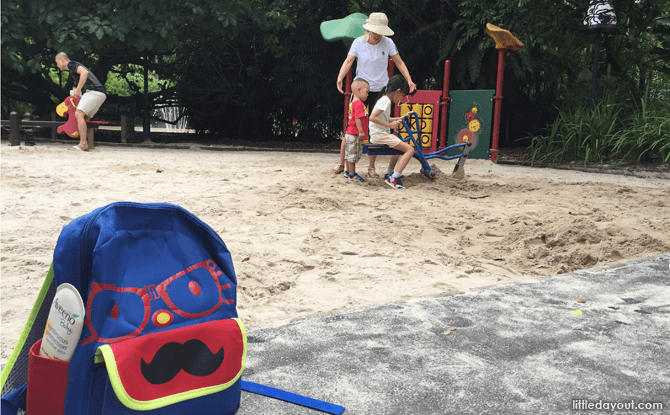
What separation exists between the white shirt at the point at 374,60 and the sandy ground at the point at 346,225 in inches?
50.5

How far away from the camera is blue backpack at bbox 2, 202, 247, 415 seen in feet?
4.43

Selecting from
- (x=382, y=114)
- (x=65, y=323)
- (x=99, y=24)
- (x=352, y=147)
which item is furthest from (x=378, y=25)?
(x=65, y=323)

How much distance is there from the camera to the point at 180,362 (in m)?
1.45

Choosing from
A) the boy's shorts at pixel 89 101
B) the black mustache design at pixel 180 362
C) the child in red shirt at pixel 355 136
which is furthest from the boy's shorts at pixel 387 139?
the boy's shorts at pixel 89 101

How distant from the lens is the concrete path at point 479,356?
5.57ft

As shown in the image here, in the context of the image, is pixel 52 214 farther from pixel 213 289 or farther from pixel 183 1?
pixel 183 1

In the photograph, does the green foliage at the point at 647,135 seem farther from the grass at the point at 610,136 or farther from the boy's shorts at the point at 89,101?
the boy's shorts at the point at 89,101

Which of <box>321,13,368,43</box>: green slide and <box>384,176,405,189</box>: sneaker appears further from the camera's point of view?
<box>321,13,368,43</box>: green slide

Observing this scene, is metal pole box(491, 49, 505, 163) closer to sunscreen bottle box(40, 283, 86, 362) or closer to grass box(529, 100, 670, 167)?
grass box(529, 100, 670, 167)

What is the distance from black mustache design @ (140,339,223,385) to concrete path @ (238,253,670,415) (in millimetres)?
225

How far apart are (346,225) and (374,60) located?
11.1 ft

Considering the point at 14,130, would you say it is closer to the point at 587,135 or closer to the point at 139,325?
the point at 587,135

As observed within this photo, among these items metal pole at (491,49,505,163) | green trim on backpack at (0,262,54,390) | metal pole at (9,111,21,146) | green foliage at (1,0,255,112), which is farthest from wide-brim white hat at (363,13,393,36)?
Result: metal pole at (9,111,21,146)

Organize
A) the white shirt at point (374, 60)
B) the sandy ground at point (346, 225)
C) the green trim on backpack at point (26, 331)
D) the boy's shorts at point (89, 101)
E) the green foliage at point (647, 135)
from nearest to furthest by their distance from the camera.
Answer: the green trim on backpack at point (26, 331), the sandy ground at point (346, 225), the white shirt at point (374, 60), the green foliage at point (647, 135), the boy's shorts at point (89, 101)
